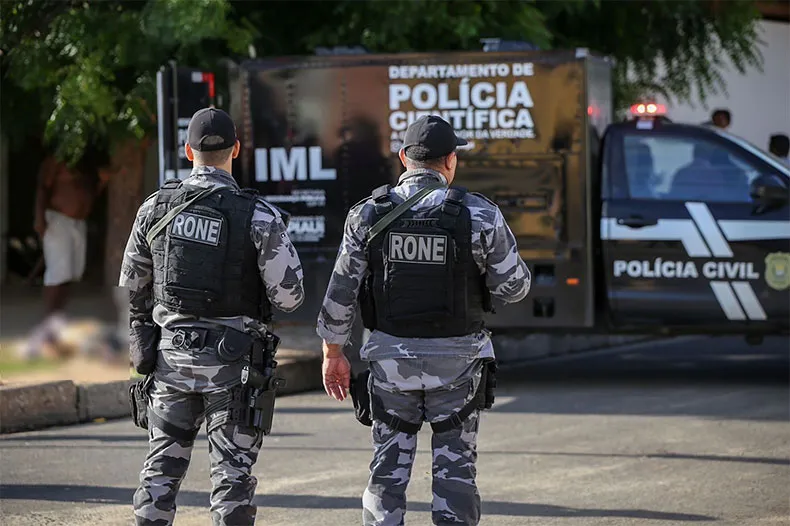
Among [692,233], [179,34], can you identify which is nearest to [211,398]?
[692,233]

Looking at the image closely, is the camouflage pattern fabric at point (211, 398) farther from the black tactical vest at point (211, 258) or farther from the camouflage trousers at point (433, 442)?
the camouflage trousers at point (433, 442)

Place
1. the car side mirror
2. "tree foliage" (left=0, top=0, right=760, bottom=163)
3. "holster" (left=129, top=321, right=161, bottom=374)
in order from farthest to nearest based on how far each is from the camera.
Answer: "tree foliage" (left=0, top=0, right=760, bottom=163)
the car side mirror
"holster" (left=129, top=321, right=161, bottom=374)

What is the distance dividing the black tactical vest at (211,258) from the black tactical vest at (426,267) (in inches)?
17.6

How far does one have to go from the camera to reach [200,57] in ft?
35.4

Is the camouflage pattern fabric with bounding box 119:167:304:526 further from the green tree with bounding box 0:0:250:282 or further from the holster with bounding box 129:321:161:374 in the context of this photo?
the green tree with bounding box 0:0:250:282

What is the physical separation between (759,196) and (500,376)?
2.51m

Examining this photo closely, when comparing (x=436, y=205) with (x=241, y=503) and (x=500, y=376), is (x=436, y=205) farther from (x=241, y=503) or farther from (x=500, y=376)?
(x=500, y=376)

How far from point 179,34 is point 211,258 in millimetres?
5879

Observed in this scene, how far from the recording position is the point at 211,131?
4504 millimetres

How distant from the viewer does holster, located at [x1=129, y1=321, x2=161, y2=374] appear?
177 inches

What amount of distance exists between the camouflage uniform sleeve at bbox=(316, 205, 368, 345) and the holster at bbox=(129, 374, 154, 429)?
642mm

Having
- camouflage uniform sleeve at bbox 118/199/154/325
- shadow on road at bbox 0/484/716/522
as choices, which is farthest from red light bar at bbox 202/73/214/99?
camouflage uniform sleeve at bbox 118/199/154/325

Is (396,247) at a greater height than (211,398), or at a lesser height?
greater

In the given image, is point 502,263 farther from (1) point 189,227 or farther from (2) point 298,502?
(2) point 298,502
